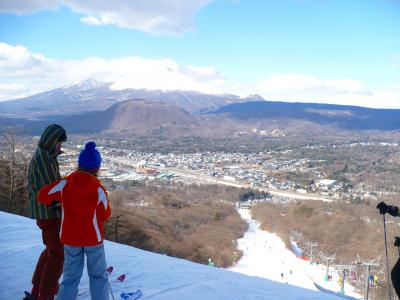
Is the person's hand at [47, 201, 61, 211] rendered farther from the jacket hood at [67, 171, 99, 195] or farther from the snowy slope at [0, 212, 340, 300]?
the snowy slope at [0, 212, 340, 300]

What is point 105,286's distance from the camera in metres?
2.62

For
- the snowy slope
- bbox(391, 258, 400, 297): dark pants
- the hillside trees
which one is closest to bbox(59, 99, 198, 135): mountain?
the hillside trees

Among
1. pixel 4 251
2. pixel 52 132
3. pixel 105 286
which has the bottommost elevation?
pixel 4 251

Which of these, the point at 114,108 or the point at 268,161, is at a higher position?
the point at 114,108

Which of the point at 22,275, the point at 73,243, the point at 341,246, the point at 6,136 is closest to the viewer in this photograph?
the point at 73,243

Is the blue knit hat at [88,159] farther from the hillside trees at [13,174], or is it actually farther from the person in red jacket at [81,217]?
the hillside trees at [13,174]

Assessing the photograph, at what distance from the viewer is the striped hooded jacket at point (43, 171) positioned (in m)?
2.65

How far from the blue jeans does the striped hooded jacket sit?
310 millimetres

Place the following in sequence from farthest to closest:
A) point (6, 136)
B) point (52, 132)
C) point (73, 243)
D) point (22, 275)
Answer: point (6, 136) < point (22, 275) < point (52, 132) < point (73, 243)

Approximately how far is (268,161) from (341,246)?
5740 cm

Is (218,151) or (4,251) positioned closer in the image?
(4,251)

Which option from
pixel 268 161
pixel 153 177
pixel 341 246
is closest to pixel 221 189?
pixel 153 177

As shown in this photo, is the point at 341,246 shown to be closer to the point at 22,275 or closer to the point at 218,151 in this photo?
the point at 22,275

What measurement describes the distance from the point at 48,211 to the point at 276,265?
22547mm
